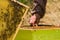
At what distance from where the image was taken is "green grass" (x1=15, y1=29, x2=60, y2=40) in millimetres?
865

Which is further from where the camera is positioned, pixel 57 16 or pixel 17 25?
pixel 57 16

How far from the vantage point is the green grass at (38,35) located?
865 mm

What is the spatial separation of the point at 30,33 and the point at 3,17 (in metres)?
0.22

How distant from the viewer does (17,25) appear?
2.44 ft

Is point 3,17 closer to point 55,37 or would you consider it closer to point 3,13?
point 3,13

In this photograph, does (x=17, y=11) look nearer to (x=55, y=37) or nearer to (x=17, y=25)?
(x=17, y=25)

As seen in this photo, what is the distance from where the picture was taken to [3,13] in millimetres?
721

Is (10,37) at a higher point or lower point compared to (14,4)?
lower

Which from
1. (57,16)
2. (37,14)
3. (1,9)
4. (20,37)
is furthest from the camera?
(57,16)

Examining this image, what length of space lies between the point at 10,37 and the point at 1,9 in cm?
11

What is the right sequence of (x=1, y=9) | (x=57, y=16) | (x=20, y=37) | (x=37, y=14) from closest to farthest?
(x=1, y=9)
(x=20, y=37)
(x=37, y=14)
(x=57, y=16)

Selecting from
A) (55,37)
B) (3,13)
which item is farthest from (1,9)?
(55,37)

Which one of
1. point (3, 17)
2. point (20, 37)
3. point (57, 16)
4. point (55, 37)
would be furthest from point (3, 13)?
point (57, 16)

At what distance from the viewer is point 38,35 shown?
908 millimetres
